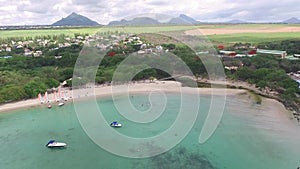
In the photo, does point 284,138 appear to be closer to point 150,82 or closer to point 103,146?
point 103,146

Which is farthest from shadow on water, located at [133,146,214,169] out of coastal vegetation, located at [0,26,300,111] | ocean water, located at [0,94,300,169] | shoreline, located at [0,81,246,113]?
shoreline, located at [0,81,246,113]

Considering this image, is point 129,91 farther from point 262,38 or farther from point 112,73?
point 262,38

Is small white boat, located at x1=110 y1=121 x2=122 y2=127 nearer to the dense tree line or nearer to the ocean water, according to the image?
the ocean water

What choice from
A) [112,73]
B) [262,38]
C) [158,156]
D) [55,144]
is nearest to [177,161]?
[158,156]

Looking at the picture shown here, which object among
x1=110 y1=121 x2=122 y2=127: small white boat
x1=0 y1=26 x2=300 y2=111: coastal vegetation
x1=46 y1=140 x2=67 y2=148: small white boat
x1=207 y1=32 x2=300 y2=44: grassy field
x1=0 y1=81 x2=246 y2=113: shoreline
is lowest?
x1=46 y1=140 x2=67 y2=148: small white boat

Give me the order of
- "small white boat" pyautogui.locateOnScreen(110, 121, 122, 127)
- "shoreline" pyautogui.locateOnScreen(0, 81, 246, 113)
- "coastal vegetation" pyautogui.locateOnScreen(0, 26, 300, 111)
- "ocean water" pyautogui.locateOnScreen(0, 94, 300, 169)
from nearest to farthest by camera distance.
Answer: "ocean water" pyautogui.locateOnScreen(0, 94, 300, 169) < "small white boat" pyautogui.locateOnScreen(110, 121, 122, 127) < "coastal vegetation" pyautogui.locateOnScreen(0, 26, 300, 111) < "shoreline" pyautogui.locateOnScreen(0, 81, 246, 113)

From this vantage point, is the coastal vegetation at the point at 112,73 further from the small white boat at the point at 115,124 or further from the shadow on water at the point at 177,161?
the shadow on water at the point at 177,161
